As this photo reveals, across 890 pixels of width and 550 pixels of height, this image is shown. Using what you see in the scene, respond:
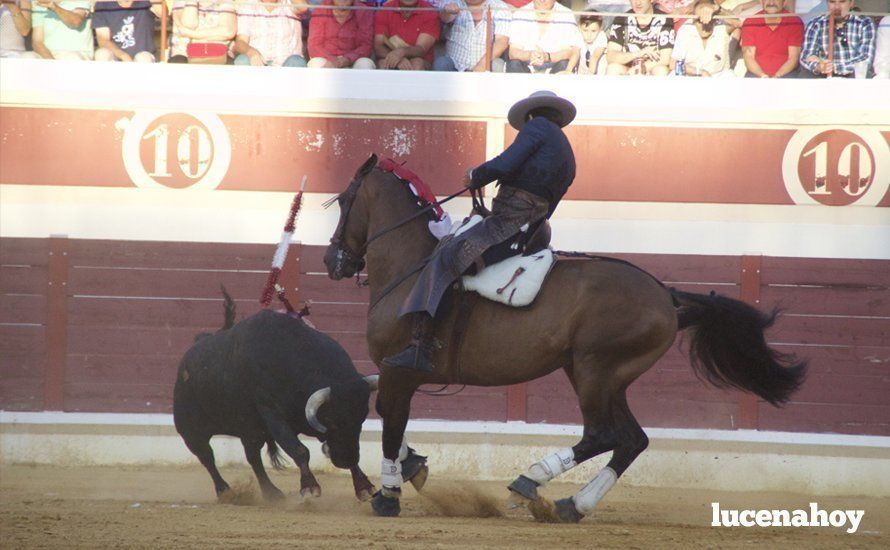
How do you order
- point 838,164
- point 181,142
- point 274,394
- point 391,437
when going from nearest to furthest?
point 391,437
point 274,394
point 838,164
point 181,142

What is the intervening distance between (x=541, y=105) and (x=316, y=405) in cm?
186

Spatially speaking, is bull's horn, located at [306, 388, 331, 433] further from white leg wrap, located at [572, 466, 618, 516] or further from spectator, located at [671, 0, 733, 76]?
spectator, located at [671, 0, 733, 76]

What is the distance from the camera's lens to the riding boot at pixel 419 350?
209 inches

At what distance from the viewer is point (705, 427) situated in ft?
26.4

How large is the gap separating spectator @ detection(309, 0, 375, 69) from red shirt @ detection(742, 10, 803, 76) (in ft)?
9.34

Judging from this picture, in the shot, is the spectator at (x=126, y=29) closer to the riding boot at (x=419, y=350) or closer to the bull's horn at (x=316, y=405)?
the bull's horn at (x=316, y=405)

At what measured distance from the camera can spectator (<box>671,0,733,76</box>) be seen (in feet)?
28.2

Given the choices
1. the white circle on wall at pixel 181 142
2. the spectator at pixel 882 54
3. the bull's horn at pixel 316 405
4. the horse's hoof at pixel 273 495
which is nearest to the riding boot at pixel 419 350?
the bull's horn at pixel 316 405

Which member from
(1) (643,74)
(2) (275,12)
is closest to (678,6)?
(1) (643,74)

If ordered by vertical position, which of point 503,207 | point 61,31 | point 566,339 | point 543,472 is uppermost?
point 61,31

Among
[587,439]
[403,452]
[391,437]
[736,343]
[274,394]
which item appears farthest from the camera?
[274,394]

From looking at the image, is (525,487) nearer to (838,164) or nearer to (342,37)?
(838,164)

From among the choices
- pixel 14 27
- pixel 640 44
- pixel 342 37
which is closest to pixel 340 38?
pixel 342 37

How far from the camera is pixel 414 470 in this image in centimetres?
571
